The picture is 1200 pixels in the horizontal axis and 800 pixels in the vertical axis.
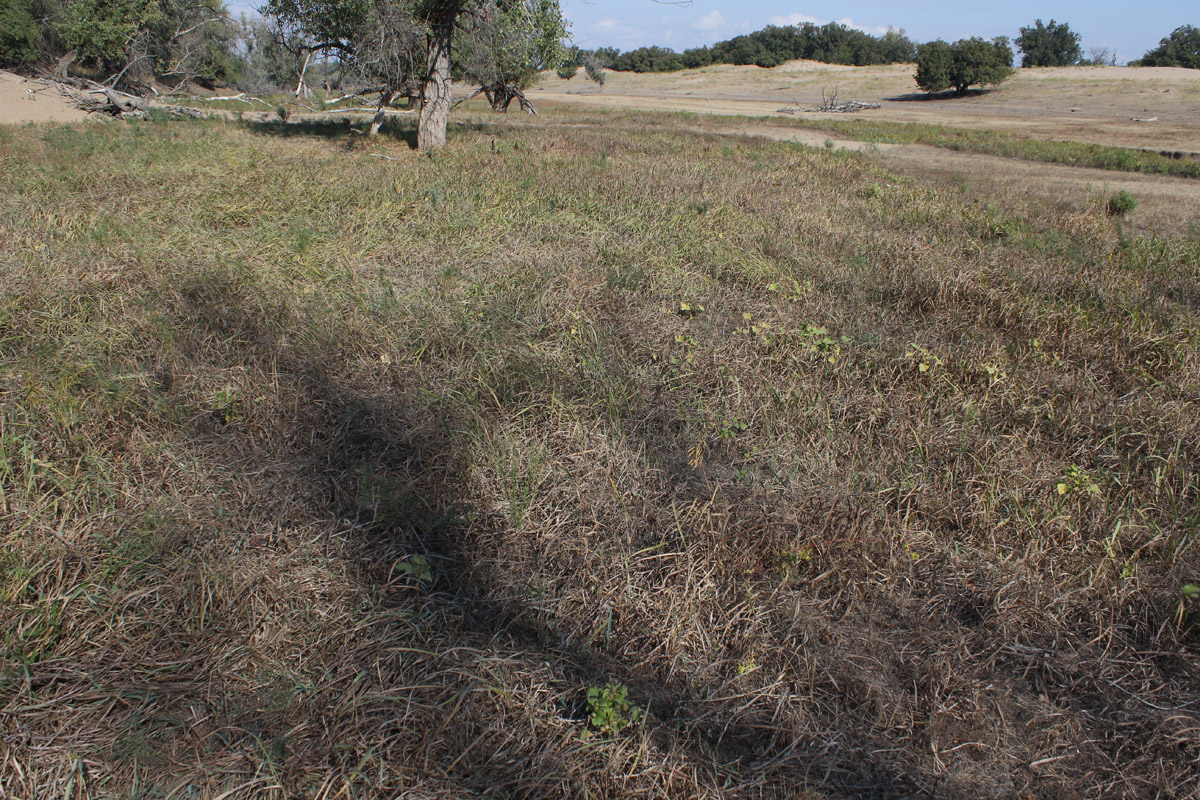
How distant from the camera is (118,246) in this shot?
5406mm

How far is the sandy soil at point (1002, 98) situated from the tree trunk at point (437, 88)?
22917 mm

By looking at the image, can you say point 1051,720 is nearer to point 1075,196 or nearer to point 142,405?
point 142,405

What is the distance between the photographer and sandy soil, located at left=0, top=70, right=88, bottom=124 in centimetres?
1648

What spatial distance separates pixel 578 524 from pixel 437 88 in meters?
12.6

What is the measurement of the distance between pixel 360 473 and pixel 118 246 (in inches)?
151

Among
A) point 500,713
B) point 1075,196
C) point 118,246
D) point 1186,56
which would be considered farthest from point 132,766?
point 1186,56

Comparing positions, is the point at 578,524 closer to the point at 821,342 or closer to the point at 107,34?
the point at 821,342

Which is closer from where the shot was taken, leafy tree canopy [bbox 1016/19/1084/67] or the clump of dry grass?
the clump of dry grass

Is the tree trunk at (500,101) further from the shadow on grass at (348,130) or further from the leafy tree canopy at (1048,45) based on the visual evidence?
the leafy tree canopy at (1048,45)

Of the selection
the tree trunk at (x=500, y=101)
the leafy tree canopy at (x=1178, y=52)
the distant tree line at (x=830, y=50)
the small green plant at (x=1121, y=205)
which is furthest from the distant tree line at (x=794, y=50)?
the small green plant at (x=1121, y=205)

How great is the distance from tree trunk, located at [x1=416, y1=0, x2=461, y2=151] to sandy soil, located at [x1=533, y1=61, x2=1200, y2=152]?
22.9 meters

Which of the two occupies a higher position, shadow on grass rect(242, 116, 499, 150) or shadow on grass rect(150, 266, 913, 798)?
shadow on grass rect(242, 116, 499, 150)

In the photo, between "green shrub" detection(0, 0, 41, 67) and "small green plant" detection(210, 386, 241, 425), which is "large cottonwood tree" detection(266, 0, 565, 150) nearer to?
"small green plant" detection(210, 386, 241, 425)

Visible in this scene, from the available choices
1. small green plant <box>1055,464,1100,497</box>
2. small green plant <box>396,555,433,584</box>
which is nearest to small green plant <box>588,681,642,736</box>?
small green plant <box>396,555,433,584</box>
